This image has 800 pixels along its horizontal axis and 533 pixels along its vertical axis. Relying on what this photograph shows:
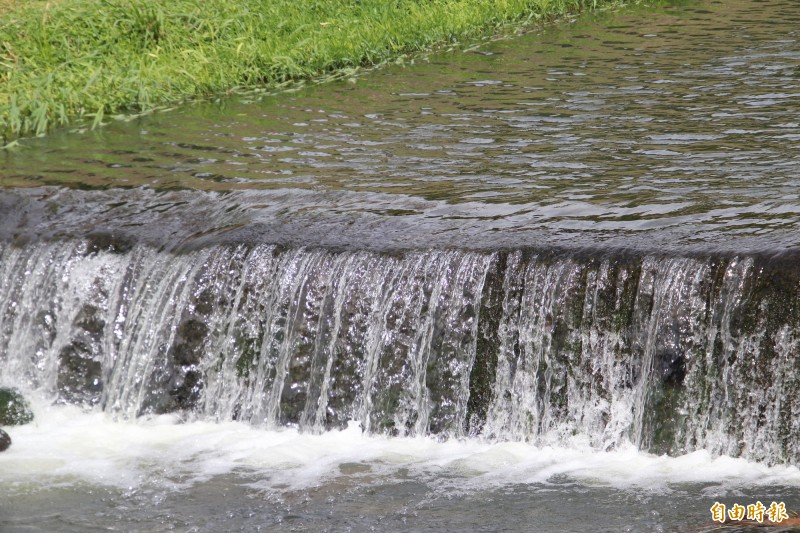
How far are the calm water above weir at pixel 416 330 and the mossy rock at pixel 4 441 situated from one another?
0.13m

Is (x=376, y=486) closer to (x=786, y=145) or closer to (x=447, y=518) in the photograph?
(x=447, y=518)

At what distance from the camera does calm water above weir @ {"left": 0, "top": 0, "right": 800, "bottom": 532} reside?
22.4ft

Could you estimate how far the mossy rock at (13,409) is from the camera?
8211 millimetres

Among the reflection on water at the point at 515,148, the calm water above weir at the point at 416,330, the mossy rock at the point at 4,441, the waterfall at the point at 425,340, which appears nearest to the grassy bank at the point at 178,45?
the reflection on water at the point at 515,148

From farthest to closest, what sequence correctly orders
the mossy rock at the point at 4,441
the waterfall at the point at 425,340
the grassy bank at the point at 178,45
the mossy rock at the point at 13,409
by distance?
the grassy bank at the point at 178,45, the mossy rock at the point at 13,409, the mossy rock at the point at 4,441, the waterfall at the point at 425,340

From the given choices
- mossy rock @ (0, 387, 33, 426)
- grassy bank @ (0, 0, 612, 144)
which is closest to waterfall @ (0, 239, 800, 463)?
mossy rock @ (0, 387, 33, 426)

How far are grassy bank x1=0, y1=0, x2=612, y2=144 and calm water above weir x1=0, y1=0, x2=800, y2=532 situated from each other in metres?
2.41

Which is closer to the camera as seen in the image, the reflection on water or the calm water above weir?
the calm water above weir

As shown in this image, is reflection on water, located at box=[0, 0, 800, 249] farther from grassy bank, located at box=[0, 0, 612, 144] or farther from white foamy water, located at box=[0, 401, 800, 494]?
white foamy water, located at box=[0, 401, 800, 494]

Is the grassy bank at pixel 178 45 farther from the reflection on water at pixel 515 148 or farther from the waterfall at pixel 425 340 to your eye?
the waterfall at pixel 425 340

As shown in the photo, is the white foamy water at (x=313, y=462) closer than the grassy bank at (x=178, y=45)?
Yes

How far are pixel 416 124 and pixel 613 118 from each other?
174 centimetres

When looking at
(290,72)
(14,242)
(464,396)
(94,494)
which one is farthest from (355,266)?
(290,72)

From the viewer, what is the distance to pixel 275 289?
8188mm
